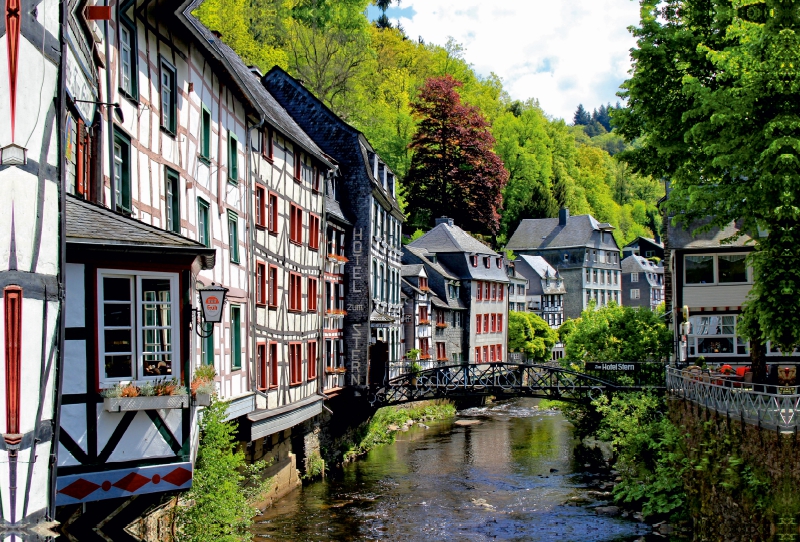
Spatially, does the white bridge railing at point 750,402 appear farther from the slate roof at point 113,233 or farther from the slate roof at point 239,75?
the slate roof at point 239,75

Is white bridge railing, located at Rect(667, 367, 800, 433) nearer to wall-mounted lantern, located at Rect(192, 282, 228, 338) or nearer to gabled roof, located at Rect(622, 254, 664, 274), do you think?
wall-mounted lantern, located at Rect(192, 282, 228, 338)

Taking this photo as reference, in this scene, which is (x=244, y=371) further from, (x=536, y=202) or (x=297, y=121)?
(x=536, y=202)

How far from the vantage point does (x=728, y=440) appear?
18.5 m

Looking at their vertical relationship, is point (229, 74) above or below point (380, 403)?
above

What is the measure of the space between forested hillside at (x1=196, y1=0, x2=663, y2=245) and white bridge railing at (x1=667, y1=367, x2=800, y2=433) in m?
5.96

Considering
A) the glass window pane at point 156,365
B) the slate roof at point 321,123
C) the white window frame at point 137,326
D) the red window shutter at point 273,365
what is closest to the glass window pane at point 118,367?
the white window frame at point 137,326

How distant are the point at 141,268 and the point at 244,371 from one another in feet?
34.4

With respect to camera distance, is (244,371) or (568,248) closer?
(244,371)

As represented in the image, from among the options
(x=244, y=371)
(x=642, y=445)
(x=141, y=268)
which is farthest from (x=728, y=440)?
(x=141, y=268)

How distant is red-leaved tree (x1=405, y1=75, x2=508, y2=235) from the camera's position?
70375 mm

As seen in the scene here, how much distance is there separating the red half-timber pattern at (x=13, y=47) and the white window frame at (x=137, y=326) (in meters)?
2.97

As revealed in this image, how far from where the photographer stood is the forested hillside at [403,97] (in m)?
55.3

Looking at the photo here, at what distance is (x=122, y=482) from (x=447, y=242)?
50039 millimetres

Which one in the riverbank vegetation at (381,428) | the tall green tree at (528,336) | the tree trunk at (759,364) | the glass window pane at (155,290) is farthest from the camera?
the tall green tree at (528,336)
